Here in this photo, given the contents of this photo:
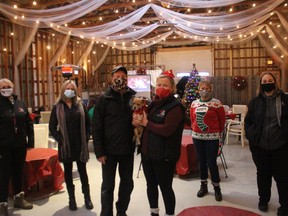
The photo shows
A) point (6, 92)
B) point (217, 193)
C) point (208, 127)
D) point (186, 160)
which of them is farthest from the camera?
point (186, 160)

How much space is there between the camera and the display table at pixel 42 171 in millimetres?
3689

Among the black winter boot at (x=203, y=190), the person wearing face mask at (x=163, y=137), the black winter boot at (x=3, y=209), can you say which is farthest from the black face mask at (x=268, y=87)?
the black winter boot at (x=3, y=209)

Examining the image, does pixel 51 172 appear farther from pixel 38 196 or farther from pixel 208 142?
pixel 208 142

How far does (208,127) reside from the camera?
11.3 ft

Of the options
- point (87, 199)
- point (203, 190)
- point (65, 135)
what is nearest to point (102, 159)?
point (65, 135)

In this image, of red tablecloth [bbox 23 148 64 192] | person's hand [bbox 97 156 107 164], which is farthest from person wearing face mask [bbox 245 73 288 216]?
red tablecloth [bbox 23 148 64 192]

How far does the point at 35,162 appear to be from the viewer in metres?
3.68

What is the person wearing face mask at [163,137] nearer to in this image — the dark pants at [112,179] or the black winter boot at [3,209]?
the dark pants at [112,179]

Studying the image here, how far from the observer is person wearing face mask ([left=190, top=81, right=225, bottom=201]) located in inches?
136

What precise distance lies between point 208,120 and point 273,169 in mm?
856

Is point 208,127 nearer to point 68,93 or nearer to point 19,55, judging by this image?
point 68,93

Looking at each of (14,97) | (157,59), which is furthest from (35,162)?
(157,59)

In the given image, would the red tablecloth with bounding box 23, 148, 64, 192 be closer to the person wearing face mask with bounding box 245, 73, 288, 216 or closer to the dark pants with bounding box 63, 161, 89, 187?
the dark pants with bounding box 63, 161, 89, 187

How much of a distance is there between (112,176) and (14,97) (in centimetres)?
152
